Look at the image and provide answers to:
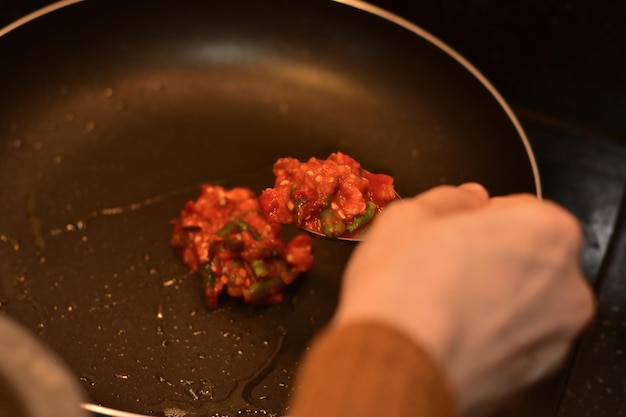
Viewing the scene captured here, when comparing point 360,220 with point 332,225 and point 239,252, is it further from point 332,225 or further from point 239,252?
point 239,252

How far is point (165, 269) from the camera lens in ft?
3.52

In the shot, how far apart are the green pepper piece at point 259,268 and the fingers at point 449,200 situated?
379mm

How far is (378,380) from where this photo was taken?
0.54 m

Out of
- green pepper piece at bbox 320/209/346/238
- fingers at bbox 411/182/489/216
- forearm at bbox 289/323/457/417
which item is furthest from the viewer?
green pepper piece at bbox 320/209/346/238

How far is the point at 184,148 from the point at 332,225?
0.37 meters

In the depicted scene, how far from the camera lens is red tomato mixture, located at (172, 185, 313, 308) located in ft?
3.40

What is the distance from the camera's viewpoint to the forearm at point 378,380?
1.77 ft

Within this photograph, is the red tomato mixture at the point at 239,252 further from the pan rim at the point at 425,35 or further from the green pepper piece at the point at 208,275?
the pan rim at the point at 425,35

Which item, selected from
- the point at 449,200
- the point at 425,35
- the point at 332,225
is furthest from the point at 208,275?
the point at 425,35

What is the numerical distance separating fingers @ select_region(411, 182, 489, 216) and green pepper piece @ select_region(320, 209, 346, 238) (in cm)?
24

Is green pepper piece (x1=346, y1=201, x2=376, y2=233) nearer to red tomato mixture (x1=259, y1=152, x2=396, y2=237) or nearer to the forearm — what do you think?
red tomato mixture (x1=259, y1=152, x2=396, y2=237)

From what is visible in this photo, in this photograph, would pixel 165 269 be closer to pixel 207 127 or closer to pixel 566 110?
pixel 207 127

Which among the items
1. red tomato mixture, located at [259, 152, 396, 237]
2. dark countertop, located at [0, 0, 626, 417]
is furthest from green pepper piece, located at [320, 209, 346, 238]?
dark countertop, located at [0, 0, 626, 417]

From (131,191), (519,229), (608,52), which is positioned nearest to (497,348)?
(519,229)
